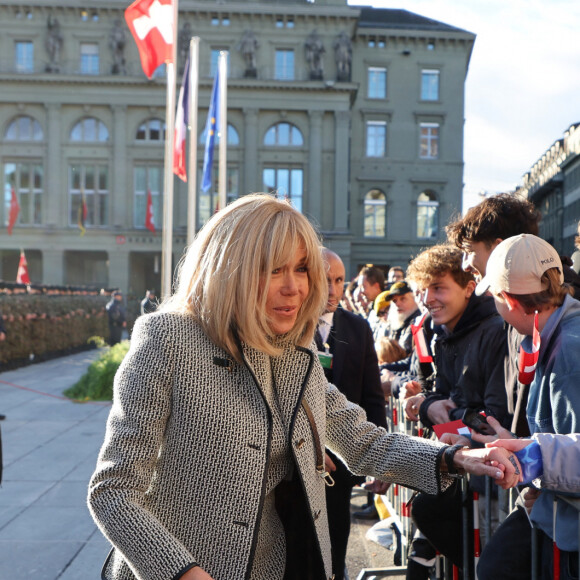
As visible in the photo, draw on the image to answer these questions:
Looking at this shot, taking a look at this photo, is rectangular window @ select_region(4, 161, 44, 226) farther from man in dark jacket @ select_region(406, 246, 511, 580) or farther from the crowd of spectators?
man in dark jacket @ select_region(406, 246, 511, 580)

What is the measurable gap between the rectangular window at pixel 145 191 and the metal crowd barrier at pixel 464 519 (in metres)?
41.6

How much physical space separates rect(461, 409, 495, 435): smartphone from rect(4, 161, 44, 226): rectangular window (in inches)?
1794

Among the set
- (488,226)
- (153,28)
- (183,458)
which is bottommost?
(183,458)

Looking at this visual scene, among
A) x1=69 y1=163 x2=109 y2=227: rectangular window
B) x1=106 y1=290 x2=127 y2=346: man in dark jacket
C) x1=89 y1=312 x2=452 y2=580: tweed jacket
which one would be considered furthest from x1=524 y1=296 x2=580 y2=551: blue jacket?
x1=69 y1=163 x2=109 y2=227: rectangular window

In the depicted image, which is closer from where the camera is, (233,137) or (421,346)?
(421,346)

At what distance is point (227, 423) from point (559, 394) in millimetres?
1084

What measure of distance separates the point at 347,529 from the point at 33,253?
46.6 meters

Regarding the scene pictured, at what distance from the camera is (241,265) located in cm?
191

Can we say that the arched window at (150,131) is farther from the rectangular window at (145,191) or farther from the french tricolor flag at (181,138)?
the french tricolor flag at (181,138)

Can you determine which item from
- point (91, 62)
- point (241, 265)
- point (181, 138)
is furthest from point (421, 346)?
point (91, 62)

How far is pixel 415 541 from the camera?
3.44 meters

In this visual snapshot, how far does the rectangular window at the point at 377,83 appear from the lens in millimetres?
48594

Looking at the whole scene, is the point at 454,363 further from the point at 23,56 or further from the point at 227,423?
the point at 23,56

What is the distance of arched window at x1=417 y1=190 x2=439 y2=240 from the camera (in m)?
48.0
